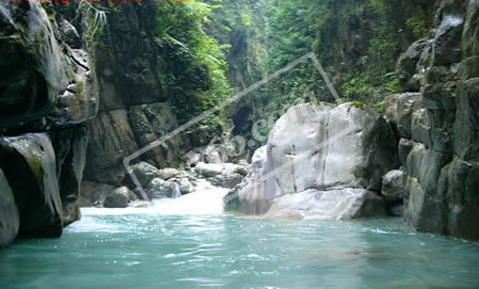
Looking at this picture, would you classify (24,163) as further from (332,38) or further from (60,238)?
(332,38)

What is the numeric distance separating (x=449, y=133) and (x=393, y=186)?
9.25ft

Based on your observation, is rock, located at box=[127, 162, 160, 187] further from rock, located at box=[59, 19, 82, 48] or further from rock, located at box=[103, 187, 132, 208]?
rock, located at box=[59, 19, 82, 48]

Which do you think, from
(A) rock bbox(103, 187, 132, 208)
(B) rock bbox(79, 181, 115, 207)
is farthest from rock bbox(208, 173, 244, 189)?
(B) rock bbox(79, 181, 115, 207)

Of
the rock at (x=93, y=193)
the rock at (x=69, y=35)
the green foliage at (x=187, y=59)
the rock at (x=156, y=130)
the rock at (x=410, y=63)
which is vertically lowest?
the rock at (x=93, y=193)

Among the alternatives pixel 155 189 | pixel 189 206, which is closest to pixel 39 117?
pixel 189 206

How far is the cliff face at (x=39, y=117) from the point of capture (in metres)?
5.12

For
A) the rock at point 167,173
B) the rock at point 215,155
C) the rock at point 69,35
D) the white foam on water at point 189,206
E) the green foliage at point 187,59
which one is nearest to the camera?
the rock at point 69,35

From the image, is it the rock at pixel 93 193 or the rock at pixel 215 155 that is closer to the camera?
the rock at pixel 93 193

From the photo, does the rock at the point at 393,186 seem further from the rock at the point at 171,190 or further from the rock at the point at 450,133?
the rock at the point at 171,190

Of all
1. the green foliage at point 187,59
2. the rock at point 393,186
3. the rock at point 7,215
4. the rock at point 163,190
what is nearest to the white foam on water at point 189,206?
the rock at point 163,190

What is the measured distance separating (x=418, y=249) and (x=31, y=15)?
5.07m

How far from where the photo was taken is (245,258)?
597 centimetres

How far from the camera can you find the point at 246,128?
87.2 ft

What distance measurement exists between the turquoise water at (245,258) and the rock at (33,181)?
14.8 inches
